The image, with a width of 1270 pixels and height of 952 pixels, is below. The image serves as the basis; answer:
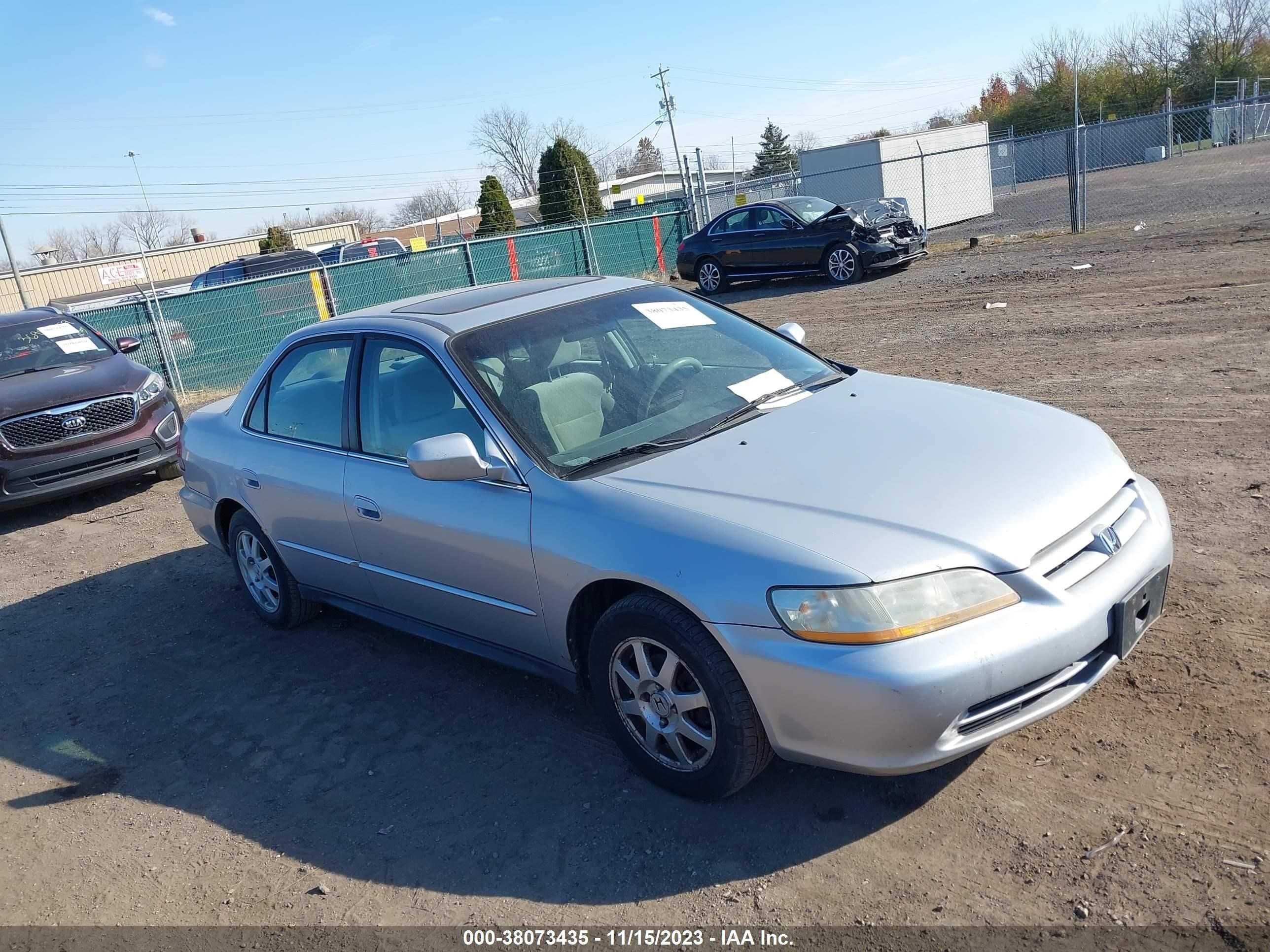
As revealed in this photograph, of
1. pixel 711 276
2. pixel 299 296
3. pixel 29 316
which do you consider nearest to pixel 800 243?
pixel 711 276

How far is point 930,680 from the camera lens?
8.84 ft

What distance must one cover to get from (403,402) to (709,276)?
1523cm

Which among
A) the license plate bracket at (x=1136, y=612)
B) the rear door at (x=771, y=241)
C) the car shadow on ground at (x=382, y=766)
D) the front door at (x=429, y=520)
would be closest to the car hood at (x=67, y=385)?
the car shadow on ground at (x=382, y=766)

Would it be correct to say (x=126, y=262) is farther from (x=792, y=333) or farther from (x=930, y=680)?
(x=930, y=680)

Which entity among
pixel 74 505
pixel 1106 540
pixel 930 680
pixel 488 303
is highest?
pixel 488 303

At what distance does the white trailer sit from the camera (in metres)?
25.9

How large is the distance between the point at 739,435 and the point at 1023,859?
169cm

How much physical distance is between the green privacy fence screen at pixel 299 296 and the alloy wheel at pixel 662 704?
11096 mm

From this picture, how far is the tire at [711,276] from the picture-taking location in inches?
736

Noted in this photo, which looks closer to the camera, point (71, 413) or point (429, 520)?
point (429, 520)

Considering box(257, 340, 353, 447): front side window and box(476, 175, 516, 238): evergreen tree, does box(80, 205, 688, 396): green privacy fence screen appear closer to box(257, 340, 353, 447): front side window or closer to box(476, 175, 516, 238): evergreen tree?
box(257, 340, 353, 447): front side window

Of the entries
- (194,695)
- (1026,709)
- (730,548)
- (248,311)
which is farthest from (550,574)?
(248,311)

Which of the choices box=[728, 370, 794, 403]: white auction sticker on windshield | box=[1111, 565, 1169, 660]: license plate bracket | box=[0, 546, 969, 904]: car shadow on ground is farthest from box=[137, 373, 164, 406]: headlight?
box=[1111, 565, 1169, 660]: license plate bracket

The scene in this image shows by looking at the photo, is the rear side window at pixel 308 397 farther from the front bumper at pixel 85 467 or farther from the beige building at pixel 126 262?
the beige building at pixel 126 262
